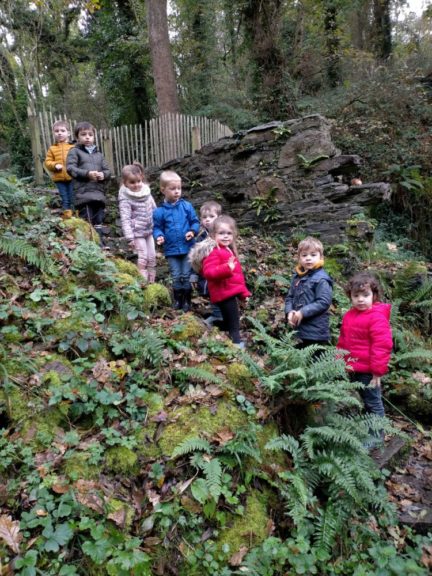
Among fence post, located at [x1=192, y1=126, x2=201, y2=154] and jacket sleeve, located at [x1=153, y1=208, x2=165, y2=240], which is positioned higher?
fence post, located at [x1=192, y1=126, x2=201, y2=154]

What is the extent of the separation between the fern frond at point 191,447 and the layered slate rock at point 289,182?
605 cm

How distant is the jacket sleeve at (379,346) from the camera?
3.97m

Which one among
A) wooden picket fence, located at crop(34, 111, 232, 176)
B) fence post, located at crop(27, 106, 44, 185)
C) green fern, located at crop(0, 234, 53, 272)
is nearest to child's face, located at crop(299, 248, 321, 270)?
green fern, located at crop(0, 234, 53, 272)

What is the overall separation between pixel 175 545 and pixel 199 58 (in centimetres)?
2048

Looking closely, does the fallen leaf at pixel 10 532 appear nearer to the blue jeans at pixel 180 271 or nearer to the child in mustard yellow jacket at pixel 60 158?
the blue jeans at pixel 180 271

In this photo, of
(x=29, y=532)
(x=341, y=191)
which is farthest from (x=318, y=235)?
(x=29, y=532)

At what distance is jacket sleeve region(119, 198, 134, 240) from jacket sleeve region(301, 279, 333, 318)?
2751 millimetres

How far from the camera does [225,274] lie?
448cm

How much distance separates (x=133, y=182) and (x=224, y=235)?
195 centimetres

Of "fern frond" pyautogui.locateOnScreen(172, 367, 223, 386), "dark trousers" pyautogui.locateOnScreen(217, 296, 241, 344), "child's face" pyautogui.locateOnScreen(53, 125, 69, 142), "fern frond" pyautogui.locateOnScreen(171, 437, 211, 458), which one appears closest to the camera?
"fern frond" pyautogui.locateOnScreen(171, 437, 211, 458)

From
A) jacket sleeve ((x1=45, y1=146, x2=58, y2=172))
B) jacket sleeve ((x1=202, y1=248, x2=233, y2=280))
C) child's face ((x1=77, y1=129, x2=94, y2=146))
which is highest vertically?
child's face ((x1=77, y1=129, x2=94, y2=146))

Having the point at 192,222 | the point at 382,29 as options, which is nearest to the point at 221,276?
the point at 192,222

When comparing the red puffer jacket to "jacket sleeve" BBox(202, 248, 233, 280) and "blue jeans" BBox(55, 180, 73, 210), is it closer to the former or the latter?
"jacket sleeve" BBox(202, 248, 233, 280)

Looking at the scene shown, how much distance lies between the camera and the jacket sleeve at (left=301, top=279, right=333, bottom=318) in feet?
14.2
